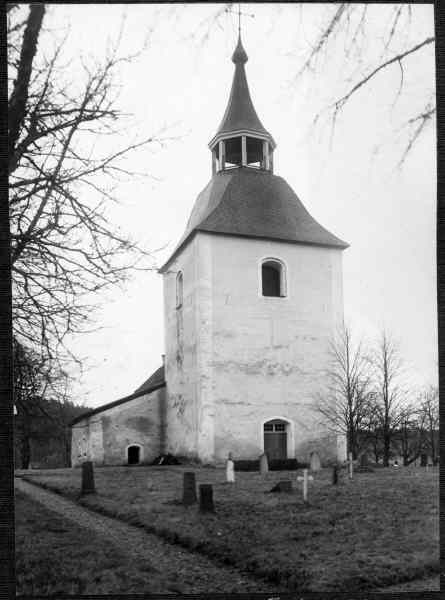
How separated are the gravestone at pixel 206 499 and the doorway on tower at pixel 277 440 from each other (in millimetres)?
4521

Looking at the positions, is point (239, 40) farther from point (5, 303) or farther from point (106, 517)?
point (106, 517)

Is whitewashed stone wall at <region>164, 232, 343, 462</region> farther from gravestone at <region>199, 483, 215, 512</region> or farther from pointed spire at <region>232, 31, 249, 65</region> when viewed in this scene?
pointed spire at <region>232, 31, 249, 65</region>

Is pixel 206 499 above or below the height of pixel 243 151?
below

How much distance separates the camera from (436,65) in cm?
451

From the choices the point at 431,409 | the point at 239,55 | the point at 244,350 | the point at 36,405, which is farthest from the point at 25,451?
the point at 244,350

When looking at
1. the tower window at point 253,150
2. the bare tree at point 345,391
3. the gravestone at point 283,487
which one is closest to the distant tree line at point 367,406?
the bare tree at point 345,391

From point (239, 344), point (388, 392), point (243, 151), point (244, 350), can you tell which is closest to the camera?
point (388, 392)

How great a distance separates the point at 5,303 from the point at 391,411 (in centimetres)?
906

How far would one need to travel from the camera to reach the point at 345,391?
40.5 feet

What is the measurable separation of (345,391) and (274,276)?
388 centimetres

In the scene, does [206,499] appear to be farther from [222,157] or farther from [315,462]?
[222,157]

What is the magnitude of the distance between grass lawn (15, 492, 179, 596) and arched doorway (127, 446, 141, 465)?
6495 mm

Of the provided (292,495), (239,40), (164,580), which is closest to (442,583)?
(164,580)

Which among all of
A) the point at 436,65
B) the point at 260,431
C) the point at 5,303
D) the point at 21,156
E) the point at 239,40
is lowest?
the point at 260,431
